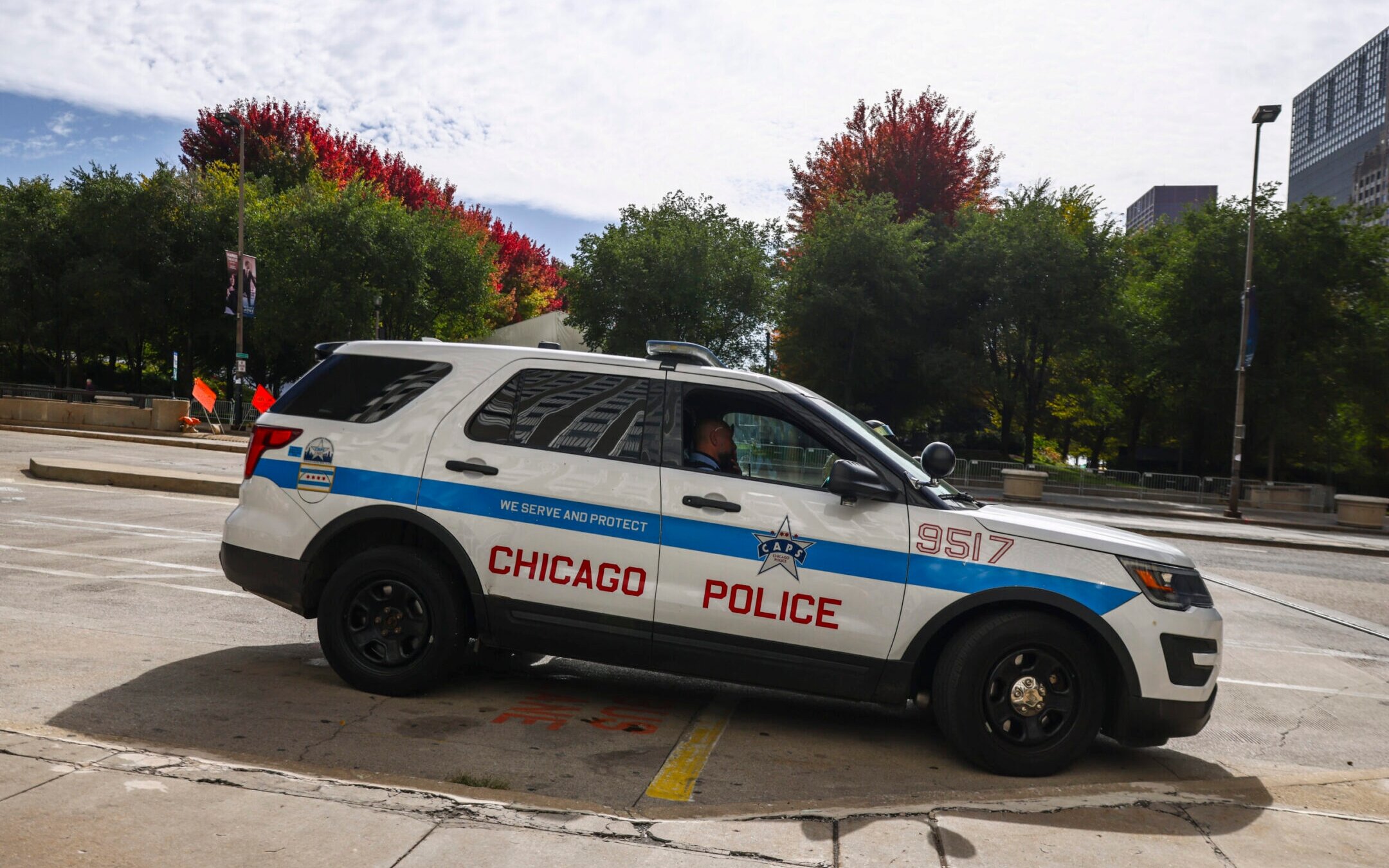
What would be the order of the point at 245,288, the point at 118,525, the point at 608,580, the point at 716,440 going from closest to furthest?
1. the point at 608,580
2. the point at 716,440
3. the point at 118,525
4. the point at 245,288

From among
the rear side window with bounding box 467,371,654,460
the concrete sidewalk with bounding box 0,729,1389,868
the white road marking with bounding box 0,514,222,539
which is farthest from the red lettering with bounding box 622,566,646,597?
the white road marking with bounding box 0,514,222,539

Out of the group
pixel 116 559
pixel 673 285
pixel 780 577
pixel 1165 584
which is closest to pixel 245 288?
pixel 673 285

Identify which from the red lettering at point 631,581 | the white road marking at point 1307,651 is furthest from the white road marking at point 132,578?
the white road marking at point 1307,651

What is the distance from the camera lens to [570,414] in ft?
17.5

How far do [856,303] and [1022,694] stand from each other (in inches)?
1325

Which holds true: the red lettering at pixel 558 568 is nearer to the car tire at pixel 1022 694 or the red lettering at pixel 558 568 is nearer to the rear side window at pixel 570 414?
the rear side window at pixel 570 414

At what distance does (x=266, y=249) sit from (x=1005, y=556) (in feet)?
141

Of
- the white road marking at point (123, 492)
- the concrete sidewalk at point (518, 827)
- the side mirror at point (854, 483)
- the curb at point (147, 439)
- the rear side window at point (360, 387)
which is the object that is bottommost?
the concrete sidewalk at point (518, 827)

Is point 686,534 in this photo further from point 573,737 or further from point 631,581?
point 573,737

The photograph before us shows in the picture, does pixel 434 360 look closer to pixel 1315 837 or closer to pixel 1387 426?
pixel 1315 837

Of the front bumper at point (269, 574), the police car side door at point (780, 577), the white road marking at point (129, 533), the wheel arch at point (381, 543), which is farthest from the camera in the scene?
the white road marking at point (129, 533)

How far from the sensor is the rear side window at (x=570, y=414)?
5242mm

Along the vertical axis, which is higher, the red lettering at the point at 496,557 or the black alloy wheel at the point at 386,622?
the red lettering at the point at 496,557

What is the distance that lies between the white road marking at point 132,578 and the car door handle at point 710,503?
15.0 ft
